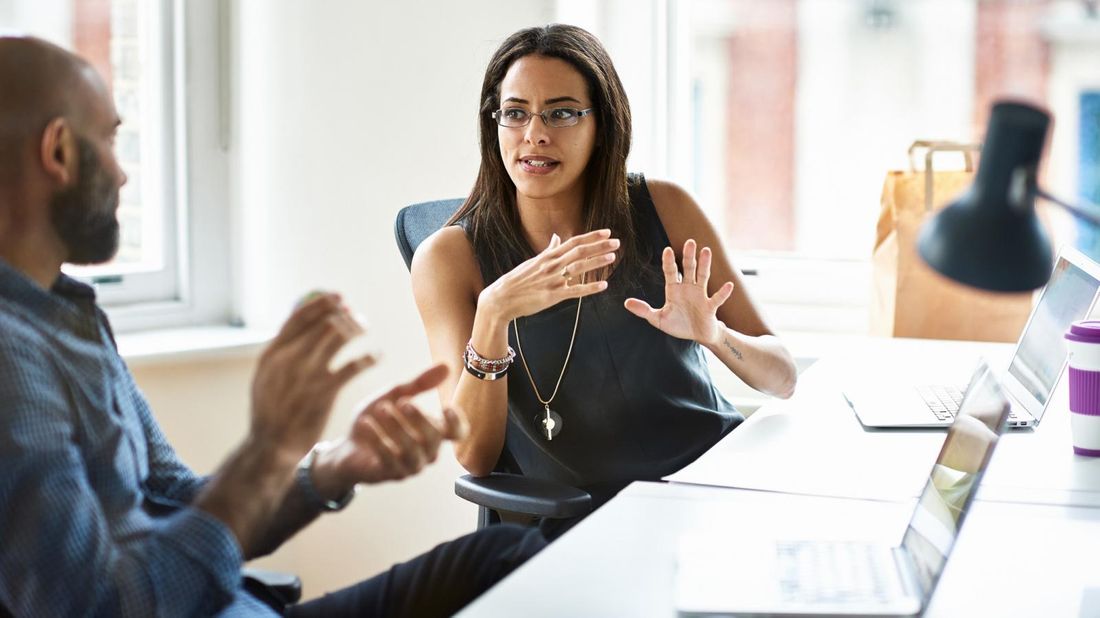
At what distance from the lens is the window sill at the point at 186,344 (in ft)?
7.34

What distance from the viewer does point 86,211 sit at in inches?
40.6

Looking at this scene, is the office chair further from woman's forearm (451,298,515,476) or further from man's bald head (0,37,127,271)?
man's bald head (0,37,127,271)

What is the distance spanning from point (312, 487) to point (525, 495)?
0.53 m

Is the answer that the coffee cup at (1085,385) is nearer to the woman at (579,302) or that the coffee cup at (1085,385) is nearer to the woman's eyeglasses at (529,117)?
the woman at (579,302)

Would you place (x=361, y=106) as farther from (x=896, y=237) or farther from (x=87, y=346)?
(x=87, y=346)

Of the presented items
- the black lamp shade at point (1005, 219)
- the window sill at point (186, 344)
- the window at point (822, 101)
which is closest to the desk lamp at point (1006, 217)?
the black lamp shade at point (1005, 219)

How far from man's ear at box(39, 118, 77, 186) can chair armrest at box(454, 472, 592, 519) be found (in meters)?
0.85

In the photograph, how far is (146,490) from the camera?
1190 mm

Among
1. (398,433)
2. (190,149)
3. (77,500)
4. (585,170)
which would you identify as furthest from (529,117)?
(77,500)

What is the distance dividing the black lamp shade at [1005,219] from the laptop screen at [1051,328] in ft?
3.06

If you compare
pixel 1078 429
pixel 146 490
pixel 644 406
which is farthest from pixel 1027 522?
pixel 146 490

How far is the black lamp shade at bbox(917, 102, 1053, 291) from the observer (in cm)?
99

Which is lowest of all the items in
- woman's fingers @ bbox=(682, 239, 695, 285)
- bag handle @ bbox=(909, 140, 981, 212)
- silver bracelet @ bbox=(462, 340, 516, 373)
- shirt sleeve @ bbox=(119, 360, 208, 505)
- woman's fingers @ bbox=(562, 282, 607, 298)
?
silver bracelet @ bbox=(462, 340, 516, 373)

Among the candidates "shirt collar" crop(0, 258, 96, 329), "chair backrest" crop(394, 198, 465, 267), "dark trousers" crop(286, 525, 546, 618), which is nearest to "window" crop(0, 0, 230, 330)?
"chair backrest" crop(394, 198, 465, 267)
